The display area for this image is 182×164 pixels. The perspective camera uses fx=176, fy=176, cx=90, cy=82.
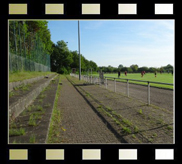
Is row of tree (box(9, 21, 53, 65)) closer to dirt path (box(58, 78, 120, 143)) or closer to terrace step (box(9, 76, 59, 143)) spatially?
→ dirt path (box(58, 78, 120, 143))

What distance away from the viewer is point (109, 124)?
4734 mm

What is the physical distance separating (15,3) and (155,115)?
4.96 meters

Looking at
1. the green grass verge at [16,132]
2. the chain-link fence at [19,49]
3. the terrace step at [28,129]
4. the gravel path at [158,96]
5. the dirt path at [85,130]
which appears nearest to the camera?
the terrace step at [28,129]

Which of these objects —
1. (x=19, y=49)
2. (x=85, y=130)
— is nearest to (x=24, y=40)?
(x=19, y=49)

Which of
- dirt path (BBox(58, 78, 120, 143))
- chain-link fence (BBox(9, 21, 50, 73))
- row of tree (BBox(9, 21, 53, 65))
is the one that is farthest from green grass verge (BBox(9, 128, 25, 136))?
row of tree (BBox(9, 21, 53, 65))

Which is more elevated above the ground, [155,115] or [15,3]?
[15,3]

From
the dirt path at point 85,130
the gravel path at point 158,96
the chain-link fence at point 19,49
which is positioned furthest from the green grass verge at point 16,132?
the chain-link fence at point 19,49

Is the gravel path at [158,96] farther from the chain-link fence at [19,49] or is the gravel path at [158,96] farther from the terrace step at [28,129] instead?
the chain-link fence at [19,49]

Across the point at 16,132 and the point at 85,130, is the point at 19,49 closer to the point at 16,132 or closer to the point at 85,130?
the point at 85,130

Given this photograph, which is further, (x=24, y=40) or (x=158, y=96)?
(x=24, y=40)

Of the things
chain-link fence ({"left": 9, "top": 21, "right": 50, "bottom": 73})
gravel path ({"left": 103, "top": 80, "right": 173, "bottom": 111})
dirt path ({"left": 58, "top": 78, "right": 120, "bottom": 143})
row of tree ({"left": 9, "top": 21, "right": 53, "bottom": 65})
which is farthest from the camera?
row of tree ({"left": 9, "top": 21, "right": 53, "bottom": 65})
